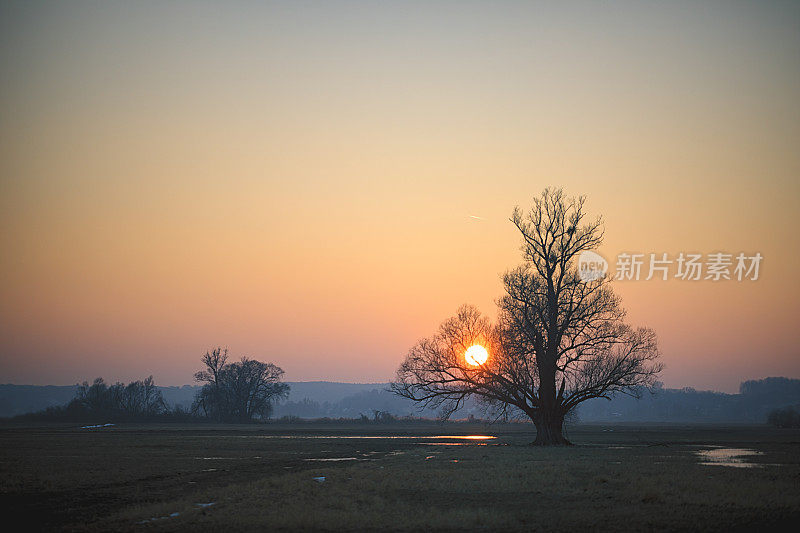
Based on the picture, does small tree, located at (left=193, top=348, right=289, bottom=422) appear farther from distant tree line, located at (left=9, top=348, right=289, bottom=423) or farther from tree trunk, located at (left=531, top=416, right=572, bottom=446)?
tree trunk, located at (left=531, top=416, right=572, bottom=446)

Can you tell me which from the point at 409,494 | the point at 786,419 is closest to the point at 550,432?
the point at 409,494

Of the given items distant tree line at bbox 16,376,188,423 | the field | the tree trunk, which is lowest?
distant tree line at bbox 16,376,188,423

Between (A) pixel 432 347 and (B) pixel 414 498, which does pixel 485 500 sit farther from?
(A) pixel 432 347

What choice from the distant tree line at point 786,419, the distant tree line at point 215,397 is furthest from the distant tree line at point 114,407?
the distant tree line at point 786,419

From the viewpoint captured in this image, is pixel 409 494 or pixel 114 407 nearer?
pixel 409 494

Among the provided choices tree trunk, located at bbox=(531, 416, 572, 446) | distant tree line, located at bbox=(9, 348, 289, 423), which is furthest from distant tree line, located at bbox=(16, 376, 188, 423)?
tree trunk, located at bbox=(531, 416, 572, 446)

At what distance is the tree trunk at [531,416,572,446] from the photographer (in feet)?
143

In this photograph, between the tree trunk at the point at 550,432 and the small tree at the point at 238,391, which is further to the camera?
the small tree at the point at 238,391

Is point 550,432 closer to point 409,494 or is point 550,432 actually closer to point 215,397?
point 409,494

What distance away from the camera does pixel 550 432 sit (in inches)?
1715

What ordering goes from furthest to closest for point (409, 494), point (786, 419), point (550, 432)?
point (786, 419), point (550, 432), point (409, 494)

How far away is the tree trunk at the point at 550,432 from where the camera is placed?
43.4 m

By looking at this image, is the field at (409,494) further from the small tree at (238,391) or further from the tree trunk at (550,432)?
the small tree at (238,391)

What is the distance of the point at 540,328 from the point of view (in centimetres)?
4403
